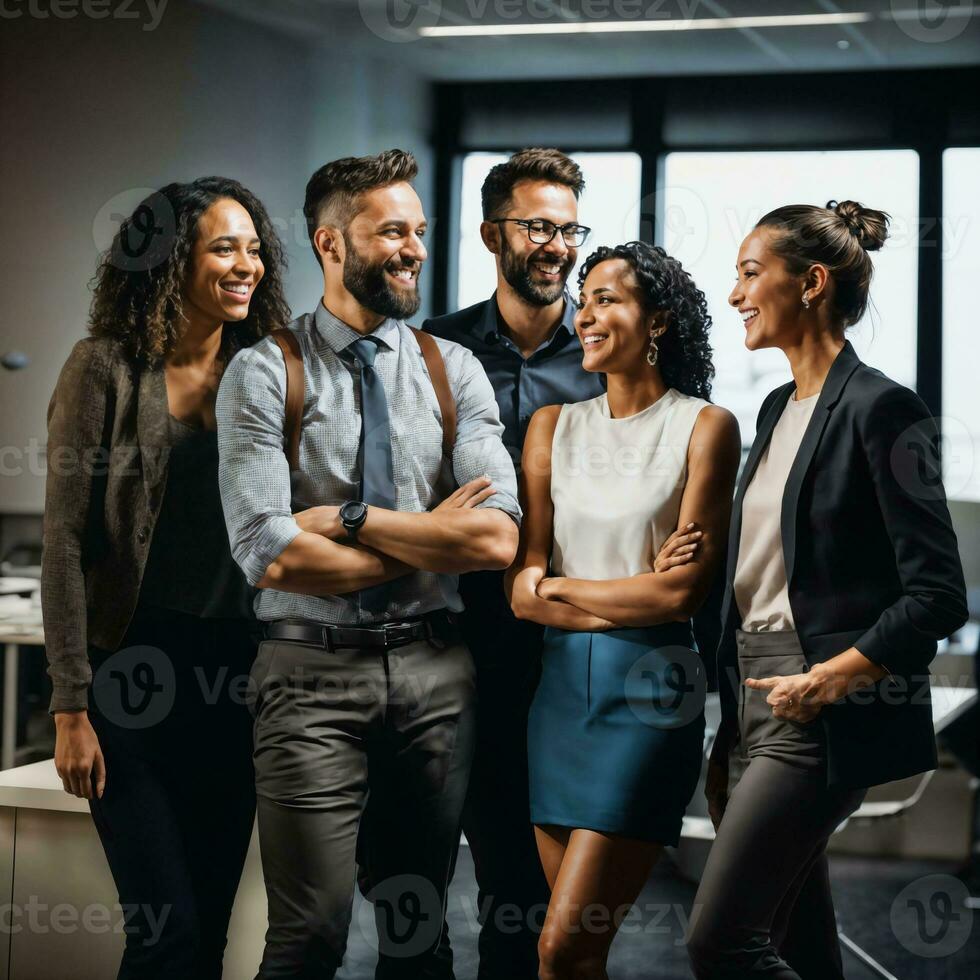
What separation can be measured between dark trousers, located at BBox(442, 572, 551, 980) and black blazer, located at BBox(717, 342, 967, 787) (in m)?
0.69

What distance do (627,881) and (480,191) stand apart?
1.64 meters

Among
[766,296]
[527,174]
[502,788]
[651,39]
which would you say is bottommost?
[502,788]

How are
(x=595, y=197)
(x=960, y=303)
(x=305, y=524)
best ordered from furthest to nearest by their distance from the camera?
(x=960, y=303) < (x=595, y=197) < (x=305, y=524)

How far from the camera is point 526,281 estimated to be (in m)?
2.63

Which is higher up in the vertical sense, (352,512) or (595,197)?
(595,197)

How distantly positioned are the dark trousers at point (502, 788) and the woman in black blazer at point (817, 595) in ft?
1.66

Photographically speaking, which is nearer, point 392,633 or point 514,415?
point 392,633

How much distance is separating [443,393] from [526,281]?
41 centimetres

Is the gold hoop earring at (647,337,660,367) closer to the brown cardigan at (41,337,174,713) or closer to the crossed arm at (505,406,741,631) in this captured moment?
the crossed arm at (505,406,741,631)

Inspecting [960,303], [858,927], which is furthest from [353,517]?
[960,303]

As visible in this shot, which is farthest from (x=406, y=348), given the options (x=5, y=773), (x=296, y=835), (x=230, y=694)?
(x=5, y=773)

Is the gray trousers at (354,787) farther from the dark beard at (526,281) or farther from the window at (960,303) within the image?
the window at (960,303)

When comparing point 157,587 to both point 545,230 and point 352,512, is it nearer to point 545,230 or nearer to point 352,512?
point 352,512

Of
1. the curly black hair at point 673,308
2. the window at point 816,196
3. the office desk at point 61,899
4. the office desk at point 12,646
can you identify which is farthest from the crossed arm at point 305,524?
the window at point 816,196
